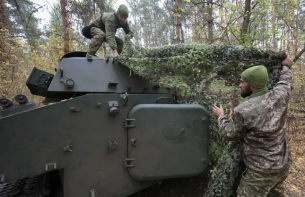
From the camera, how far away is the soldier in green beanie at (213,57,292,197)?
2057 mm

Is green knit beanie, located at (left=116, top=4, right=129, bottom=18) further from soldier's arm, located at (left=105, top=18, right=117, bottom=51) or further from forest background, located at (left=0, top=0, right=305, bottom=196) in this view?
forest background, located at (left=0, top=0, right=305, bottom=196)

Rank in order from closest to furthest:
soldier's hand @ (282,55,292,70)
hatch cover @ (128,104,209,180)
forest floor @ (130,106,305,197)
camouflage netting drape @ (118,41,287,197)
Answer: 1. hatch cover @ (128,104,209,180)
2. soldier's hand @ (282,55,292,70)
3. camouflage netting drape @ (118,41,287,197)
4. forest floor @ (130,106,305,197)

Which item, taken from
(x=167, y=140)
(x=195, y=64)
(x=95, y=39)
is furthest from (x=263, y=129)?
(x=95, y=39)

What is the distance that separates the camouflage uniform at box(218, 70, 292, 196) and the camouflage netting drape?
1.69 ft

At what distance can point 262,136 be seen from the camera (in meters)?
2.10

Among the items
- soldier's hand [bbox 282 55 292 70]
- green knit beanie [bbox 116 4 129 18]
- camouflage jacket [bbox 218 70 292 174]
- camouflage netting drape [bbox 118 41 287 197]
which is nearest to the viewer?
camouflage jacket [bbox 218 70 292 174]

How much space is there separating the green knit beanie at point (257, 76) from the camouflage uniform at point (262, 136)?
0.09 metres

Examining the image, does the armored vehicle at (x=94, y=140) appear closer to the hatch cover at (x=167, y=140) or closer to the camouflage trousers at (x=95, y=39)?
the hatch cover at (x=167, y=140)

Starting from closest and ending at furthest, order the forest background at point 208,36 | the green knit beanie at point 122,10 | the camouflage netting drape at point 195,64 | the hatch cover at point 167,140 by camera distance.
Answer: the hatch cover at point 167,140
the camouflage netting drape at point 195,64
the green knit beanie at point 122,10
the forest background at point 208,36

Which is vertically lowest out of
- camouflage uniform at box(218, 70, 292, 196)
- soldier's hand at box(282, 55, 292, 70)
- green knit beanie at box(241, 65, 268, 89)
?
camouflage uniform at box(218, 70, 292, 196)

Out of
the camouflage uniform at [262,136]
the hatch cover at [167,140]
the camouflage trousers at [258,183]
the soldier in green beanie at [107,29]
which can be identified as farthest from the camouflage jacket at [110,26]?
the camouflage trousers at [258,183]

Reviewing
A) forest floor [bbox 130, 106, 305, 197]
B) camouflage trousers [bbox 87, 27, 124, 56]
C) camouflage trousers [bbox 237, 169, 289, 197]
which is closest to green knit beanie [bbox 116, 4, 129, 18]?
camouflage trousers [bbox 87, 27, 124, 56]

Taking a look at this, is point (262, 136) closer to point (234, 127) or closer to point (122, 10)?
point (234, 127)

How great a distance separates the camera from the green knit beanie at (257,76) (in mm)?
2146
